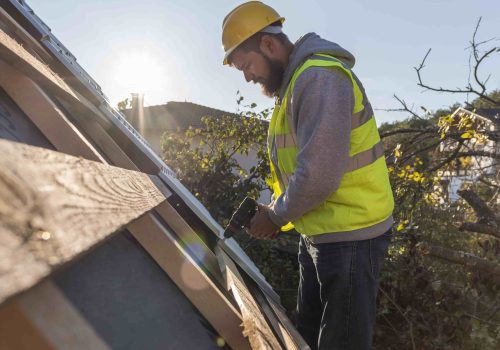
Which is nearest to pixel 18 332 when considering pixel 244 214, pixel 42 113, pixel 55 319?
pixel 55 319

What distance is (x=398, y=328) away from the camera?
14.5ft

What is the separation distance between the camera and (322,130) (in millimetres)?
1979

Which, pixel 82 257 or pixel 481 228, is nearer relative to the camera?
pixel 82 257

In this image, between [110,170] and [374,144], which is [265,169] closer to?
[374,144]

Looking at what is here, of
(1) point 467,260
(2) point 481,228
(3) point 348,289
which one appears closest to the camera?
(3) point 348,289

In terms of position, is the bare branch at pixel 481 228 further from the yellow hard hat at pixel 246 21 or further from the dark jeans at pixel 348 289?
the yellow hard hat at pixel 246 21

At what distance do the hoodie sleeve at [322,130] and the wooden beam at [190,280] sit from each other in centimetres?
103

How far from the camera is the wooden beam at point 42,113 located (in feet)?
3.76

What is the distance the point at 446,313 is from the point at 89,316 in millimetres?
4263

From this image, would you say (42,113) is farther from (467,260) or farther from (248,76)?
(467,260)

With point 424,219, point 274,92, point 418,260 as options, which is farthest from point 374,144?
point 424,219

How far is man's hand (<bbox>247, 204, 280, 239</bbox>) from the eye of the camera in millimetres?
2512

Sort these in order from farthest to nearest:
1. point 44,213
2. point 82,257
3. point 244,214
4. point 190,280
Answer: point 244,214, point 190,280, point 82,257, point 44,213

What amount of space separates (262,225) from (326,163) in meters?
0.69
